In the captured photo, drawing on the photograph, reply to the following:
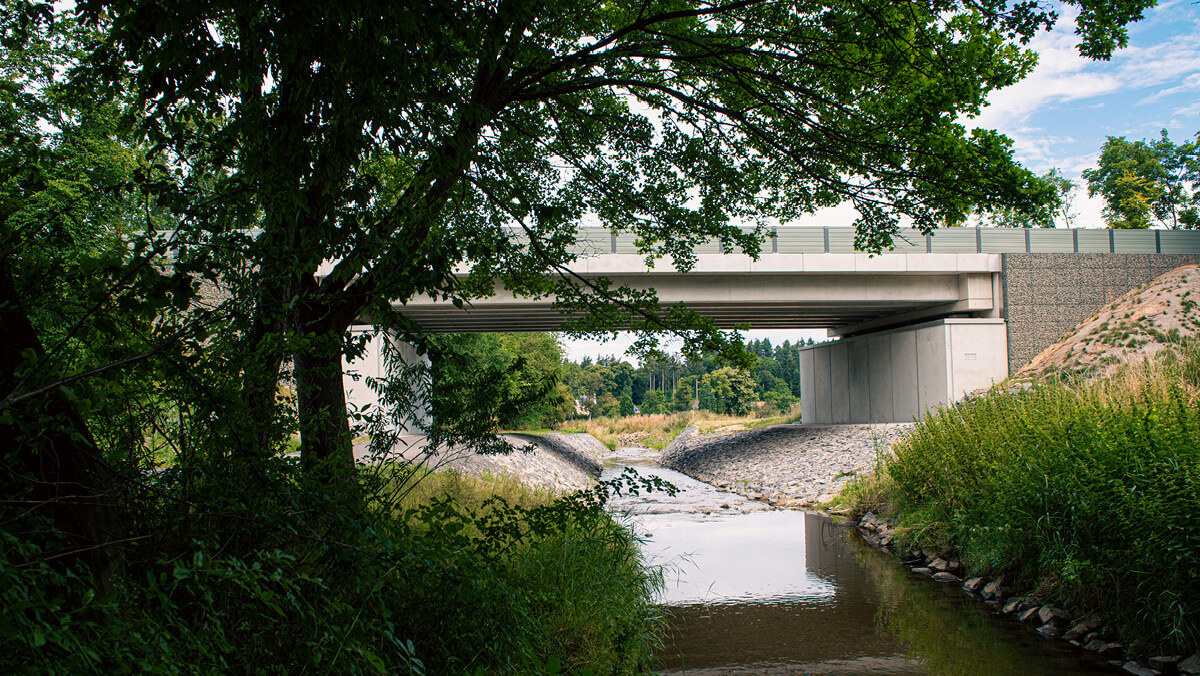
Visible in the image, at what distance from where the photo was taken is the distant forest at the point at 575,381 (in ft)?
16.7

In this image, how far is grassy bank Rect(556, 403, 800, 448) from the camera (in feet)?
151

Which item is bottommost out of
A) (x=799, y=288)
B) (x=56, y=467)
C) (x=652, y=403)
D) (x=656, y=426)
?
(x=652, y=403)

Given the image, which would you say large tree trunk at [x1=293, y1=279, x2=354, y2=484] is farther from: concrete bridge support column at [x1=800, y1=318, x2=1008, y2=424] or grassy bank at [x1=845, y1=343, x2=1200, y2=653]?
concrete bridge support column at [x1=800, y1=318, x2=1008, y2=424]

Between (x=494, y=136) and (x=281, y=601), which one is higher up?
(x=494, y=136)

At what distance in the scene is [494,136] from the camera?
812 cm

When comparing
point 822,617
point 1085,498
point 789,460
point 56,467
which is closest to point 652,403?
point 789,460

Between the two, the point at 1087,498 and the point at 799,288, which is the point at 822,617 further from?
the point at 799,288

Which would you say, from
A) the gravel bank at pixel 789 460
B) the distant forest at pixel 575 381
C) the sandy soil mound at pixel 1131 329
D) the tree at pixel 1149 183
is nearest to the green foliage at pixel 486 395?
the distant forest at pixel 575 381

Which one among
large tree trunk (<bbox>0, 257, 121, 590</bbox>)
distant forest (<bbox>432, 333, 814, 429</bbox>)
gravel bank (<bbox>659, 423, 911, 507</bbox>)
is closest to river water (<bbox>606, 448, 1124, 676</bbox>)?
distant forest (<bbox>432, 333, 814, 429</bbox>)

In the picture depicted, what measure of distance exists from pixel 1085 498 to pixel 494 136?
23.6 ft

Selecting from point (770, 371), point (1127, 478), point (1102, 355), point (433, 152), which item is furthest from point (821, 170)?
point (770, 371)

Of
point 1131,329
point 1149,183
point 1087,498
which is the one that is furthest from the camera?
point 1149,183

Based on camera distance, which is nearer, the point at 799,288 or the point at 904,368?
the point at 799,288

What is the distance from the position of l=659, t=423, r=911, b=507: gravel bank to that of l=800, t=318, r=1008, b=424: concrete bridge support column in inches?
103
